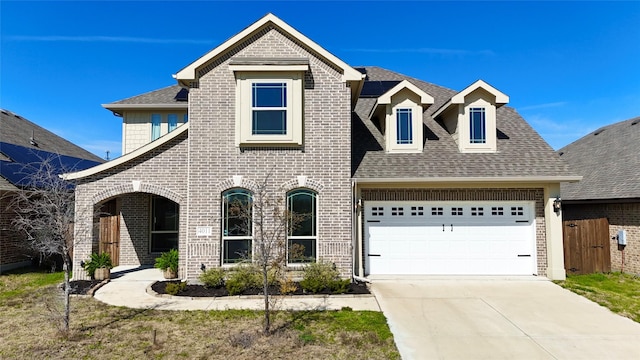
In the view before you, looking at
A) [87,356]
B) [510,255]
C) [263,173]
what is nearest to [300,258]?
[263,173]

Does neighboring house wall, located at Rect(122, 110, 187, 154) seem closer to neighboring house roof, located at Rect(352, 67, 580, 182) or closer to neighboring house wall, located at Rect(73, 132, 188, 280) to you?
neighboring house wall, located at Rect(73, 132, 188, 280)

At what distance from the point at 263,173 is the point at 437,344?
21.2 feet

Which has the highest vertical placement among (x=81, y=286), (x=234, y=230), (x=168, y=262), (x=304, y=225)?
(x=304, y=225)

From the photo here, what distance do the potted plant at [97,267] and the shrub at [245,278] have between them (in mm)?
4020

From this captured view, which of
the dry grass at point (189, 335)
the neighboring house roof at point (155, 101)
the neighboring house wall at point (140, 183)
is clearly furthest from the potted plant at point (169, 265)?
the neighboring house roof at point (155, 101)

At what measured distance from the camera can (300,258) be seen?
10.7 meters

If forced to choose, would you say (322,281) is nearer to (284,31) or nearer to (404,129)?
(404,129)

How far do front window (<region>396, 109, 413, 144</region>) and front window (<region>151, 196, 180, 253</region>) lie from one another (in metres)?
8.62

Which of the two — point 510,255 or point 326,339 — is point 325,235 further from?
point 510,255

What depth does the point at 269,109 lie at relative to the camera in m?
10.8

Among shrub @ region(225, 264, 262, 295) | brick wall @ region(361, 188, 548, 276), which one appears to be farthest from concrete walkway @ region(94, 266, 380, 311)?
brick wall @ region(361, 188, 548, 276)

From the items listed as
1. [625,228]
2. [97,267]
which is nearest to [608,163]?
[625,228]

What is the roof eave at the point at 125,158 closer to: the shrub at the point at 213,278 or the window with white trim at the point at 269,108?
the window with white trim at the point at 269,108

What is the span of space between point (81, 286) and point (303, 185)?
22.1 ft
